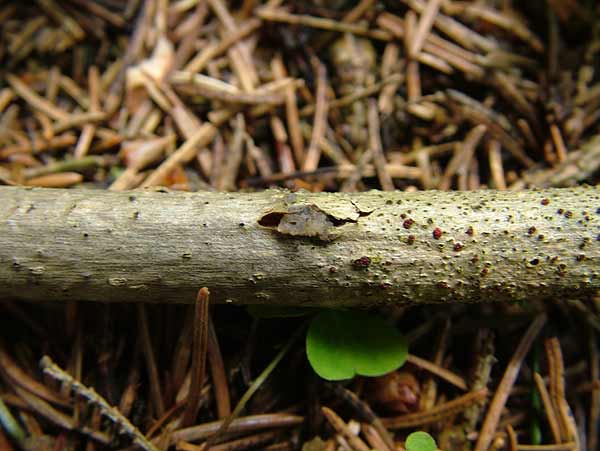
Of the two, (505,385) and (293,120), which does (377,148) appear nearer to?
(293,120)

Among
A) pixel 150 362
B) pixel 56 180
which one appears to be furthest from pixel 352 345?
pixel 56 180

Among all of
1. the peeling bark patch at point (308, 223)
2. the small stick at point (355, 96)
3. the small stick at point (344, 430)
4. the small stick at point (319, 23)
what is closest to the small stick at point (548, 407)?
the small stick at point (344, 430)

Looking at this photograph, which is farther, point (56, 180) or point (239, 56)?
point (239, 56)

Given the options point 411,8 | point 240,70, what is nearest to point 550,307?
point 411,8

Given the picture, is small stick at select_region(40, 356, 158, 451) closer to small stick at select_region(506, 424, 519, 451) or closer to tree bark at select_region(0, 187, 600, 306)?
tree bark at select_region(0, 187, 600, 306)

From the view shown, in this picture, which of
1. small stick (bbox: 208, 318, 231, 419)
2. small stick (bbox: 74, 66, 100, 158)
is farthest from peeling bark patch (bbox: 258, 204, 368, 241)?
small stick (bbox: 74, 66, 100, 158)

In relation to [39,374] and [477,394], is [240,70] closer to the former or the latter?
[39,374]

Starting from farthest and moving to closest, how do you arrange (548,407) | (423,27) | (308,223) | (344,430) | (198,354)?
1. (423,27)
2. (548,407)
3. (344,430)
4. (198,354)
5. (308,223)

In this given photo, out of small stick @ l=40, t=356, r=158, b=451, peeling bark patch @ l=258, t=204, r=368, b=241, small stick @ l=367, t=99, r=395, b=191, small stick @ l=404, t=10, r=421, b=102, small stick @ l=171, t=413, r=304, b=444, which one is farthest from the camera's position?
small stick @ l=404, t=10, r=421, b=102
